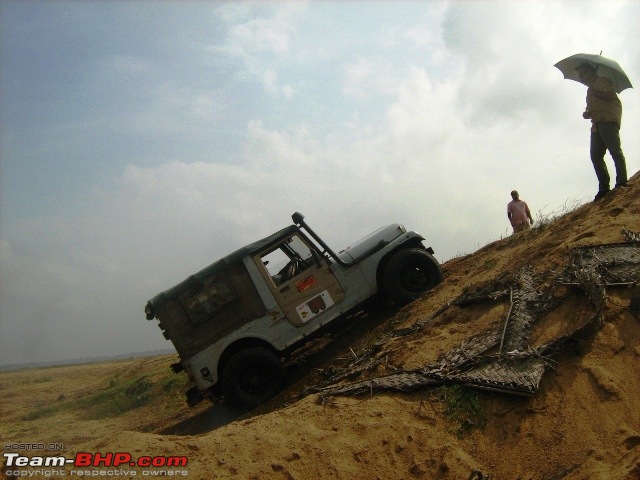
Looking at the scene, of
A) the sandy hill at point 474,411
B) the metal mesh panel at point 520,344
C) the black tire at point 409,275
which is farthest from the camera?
the black tire at point 409,275

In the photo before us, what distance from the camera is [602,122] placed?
6926 mm

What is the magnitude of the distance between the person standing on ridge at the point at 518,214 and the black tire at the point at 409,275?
337 centimetres

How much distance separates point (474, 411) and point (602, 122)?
5059 millimetres

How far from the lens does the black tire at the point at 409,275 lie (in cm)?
711

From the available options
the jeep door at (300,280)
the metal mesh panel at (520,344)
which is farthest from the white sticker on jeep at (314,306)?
the metal mesh panel at (520,344)

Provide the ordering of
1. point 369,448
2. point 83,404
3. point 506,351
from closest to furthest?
point 369,448 < point 506,351 < point 83,404

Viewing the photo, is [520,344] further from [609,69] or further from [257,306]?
[609,69]

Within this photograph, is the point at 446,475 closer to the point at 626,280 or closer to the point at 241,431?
the point at 241,431

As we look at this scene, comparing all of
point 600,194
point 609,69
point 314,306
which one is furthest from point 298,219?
point 609,69

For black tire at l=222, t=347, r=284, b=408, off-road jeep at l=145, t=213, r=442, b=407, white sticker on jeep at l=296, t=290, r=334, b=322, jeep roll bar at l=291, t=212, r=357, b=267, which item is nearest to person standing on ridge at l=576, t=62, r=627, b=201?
off-road jeep at l=145, t=213, r=442, b=407

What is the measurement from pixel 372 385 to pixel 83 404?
9.99 m

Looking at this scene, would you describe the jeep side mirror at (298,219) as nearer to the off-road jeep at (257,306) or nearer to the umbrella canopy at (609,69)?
the off-road jeep at (257,306)

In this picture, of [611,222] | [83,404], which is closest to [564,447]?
[611,222]

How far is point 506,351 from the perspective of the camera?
4508mm
